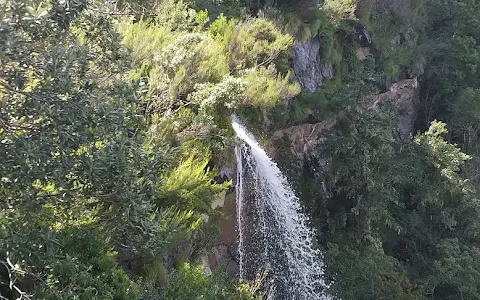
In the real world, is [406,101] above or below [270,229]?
below

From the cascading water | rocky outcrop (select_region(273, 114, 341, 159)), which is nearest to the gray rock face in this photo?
rocky outcrop (select_region(273, 114, 341, 159))

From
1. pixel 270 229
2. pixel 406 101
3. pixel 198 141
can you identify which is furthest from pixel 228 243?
pixel 406 101

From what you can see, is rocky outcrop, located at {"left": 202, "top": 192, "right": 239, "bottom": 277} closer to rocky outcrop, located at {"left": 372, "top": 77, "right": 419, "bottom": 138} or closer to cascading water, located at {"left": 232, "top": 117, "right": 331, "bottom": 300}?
cascading water, located at {"left": 232, "top": 117, "right": 331, "bottom": 300}

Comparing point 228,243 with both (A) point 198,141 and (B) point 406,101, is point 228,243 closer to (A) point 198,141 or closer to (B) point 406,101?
(A) point 198,141

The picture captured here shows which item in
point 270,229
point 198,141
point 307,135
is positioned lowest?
point 270,229

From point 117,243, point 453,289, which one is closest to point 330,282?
point 453,289

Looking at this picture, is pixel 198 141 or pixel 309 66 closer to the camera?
pixel 198 141

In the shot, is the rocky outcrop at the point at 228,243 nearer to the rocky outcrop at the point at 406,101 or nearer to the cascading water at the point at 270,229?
the cascading water at the point at 270,229
